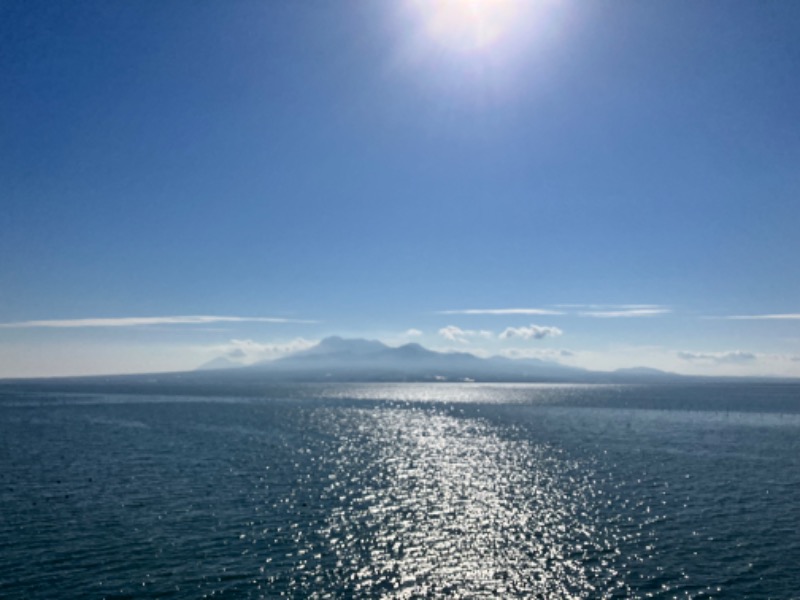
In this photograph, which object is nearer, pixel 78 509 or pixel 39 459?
pixel 78 509

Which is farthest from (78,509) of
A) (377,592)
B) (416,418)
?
(416,418)

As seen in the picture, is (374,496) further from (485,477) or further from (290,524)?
(485,477)

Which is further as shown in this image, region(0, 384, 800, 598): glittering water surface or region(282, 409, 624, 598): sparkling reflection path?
region(282, 409, 624, 598): sparkling reflection path

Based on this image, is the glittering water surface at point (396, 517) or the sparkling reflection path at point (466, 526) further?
the sparkling reflection path at point (466, 526)

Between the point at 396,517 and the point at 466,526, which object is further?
the point at 396,517

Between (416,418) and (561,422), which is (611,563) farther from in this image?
(416,418)

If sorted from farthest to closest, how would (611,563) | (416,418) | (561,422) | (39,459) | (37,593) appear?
(416,418) < (561,422) < (39,459) < (611,563) < (37,593)

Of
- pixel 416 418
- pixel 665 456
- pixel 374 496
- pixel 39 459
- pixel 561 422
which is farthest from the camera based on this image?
pixel 416 418
